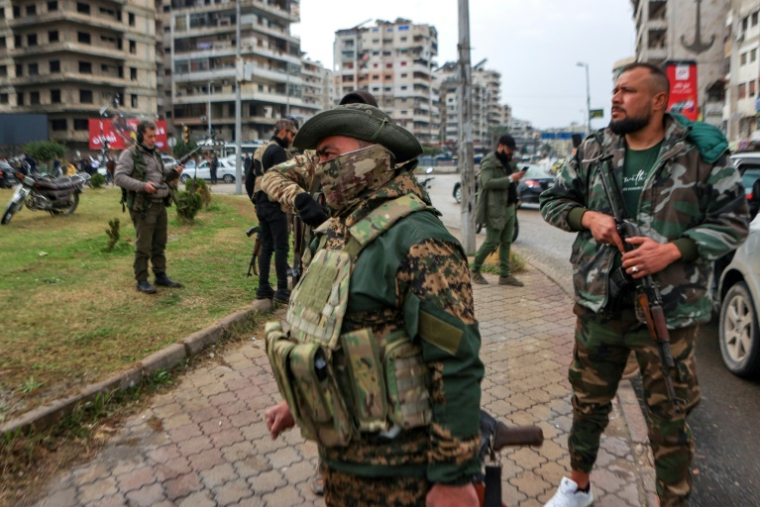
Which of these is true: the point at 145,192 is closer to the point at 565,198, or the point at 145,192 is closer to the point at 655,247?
the point at 565,198

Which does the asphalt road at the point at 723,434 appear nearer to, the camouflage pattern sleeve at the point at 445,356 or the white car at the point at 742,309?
the white car at the point at 742,309

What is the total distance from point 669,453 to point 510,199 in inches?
211

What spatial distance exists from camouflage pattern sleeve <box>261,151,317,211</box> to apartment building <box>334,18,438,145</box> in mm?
124748

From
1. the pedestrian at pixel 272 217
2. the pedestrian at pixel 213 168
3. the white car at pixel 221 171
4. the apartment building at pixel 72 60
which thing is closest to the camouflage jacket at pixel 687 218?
the pedestrian at pixel 272 217

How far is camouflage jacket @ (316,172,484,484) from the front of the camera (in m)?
1.63

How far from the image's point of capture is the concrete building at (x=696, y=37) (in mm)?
34312

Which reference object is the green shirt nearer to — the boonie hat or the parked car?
the boonie hat

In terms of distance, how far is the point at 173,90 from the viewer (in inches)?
3270

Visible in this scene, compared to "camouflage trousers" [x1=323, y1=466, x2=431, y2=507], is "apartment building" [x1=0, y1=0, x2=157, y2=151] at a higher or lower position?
higher

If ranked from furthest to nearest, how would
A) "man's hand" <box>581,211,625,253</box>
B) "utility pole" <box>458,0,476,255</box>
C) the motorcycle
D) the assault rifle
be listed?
1. the motorcycle
2. "utility pole" <box>458,0,476,255</box>
3. "man's hand" <box>581,211,625,253</box>
4. the assault rifle

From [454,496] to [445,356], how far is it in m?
0.36

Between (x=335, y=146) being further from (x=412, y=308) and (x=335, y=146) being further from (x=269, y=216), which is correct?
(x=269, y=216)

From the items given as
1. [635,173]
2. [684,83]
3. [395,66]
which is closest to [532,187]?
[684,83]

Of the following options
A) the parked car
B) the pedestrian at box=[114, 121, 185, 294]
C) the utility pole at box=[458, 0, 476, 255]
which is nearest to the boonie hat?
the pedestrian at box=[114, 121, 185, 294]
